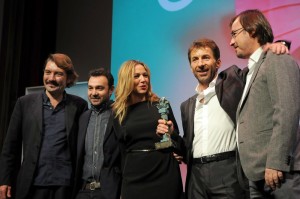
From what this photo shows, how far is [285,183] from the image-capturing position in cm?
183

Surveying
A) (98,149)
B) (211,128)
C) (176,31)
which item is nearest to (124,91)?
(98,149)

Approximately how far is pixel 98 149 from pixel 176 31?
1743mm

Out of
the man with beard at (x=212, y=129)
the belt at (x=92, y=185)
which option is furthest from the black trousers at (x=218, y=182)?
the belt at (x=92, y=185)

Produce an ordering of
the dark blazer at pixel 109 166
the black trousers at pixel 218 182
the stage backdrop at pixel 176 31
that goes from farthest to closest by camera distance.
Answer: the stage backdrop at pixel 176 31 < the dark blazer at pixel 109 166 < the black trousers at pixel 218 182

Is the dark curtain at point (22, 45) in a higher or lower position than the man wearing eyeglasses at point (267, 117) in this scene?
higher

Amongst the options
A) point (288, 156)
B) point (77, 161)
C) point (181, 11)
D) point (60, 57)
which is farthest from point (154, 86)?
point (288, 156)

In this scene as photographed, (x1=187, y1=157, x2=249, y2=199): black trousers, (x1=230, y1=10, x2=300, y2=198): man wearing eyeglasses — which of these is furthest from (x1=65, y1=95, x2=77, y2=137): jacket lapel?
(x1=230, y1=10, x2=300, y2=198): man wearing eyeglasses

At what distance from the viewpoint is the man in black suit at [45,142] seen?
276cm

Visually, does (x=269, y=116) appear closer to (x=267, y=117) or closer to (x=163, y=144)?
(x=267, y=117)

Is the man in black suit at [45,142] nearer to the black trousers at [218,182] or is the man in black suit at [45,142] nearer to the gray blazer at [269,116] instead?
the black trousers at [218,182]

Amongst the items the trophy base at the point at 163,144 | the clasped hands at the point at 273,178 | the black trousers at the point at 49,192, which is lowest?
the black trousers at the point at 49,192

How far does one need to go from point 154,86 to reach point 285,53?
7.01ft

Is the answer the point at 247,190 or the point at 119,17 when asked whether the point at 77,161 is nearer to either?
the point at 247,190

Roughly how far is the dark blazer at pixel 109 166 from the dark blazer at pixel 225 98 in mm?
464
